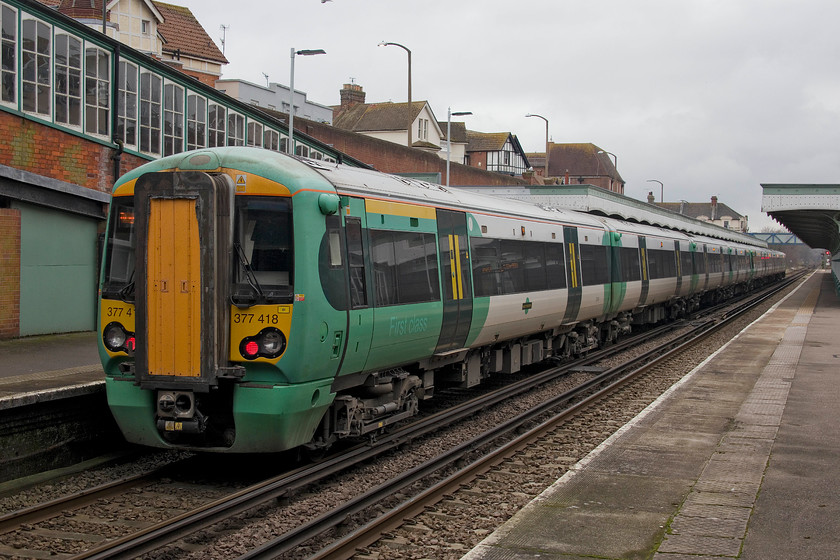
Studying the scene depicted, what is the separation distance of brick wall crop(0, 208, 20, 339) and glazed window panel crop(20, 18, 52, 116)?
2.09m

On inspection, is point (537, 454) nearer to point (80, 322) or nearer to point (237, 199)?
point (237, 199)

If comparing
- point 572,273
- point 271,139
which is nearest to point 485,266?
point 572,273

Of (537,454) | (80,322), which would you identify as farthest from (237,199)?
(80,322)

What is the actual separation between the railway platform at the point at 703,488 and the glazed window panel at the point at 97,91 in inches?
458

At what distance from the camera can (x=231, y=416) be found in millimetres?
7777

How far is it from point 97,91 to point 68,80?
833 mm

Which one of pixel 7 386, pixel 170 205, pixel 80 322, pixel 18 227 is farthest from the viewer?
pixel 80 322

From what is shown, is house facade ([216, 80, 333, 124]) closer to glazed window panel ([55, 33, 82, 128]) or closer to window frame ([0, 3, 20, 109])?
glazed window panel ([55, 33, 82, 128])

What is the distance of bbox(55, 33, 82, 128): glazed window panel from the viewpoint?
52.1ft

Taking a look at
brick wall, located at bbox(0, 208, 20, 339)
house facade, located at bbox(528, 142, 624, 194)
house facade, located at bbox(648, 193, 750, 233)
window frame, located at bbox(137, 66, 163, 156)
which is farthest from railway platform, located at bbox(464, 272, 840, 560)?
house facade, located at bbox(648, 193, 750, 233)

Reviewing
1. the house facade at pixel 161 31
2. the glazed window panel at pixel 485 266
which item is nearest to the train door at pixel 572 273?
the glazed window panel at pixel 485 266

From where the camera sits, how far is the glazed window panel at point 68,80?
52.1ft

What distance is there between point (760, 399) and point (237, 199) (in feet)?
27.0

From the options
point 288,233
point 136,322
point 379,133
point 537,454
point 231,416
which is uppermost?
point 379,133
